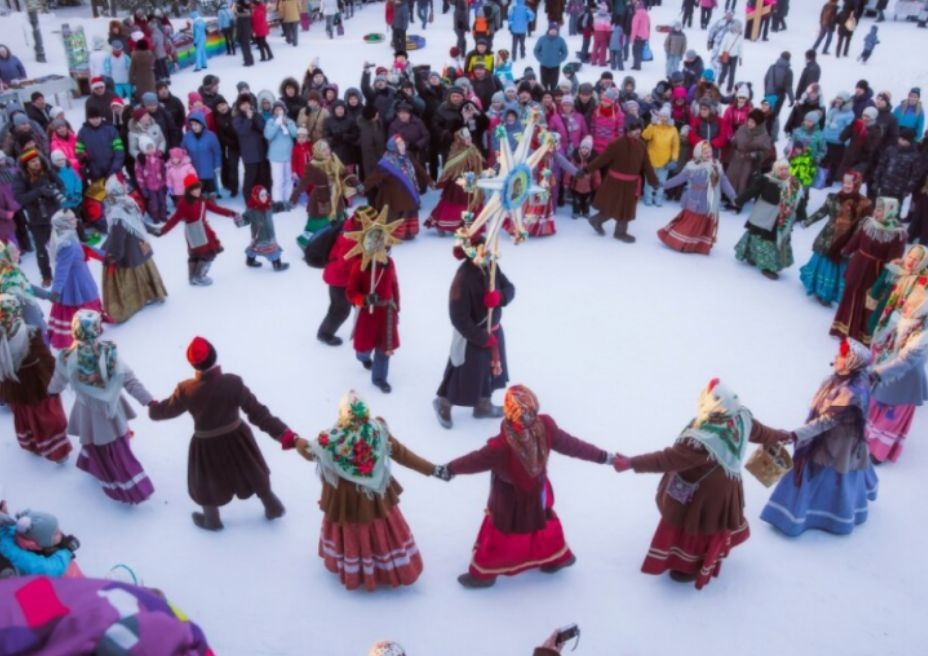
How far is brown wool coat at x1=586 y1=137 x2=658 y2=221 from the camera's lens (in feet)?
32.9

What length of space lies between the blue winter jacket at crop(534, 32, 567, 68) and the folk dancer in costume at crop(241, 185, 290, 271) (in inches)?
307

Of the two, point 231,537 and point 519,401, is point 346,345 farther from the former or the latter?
point 519,401

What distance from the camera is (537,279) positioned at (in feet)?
30.8

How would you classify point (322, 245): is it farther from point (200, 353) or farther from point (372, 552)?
point (372, 552)

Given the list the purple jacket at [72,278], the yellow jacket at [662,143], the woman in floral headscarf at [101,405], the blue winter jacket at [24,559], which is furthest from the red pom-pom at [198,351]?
the yellow jacket at [662,143]

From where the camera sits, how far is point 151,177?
10.3 m

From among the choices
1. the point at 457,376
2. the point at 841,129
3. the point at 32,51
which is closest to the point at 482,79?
the point at 841,129

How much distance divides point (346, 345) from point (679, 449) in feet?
12.9

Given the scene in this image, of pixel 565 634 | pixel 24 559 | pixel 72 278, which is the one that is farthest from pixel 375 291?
pixel 565 634

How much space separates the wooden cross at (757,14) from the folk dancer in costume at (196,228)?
1569 cm

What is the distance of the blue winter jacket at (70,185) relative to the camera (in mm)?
9500

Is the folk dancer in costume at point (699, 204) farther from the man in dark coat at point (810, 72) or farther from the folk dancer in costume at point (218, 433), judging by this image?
the folk dancer in costume at point (218, 433)

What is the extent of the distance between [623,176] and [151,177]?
18.8 feet

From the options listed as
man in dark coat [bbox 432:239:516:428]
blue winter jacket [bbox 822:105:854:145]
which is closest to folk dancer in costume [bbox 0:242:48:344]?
man in dark coat [bbox 432:239:516:428]
